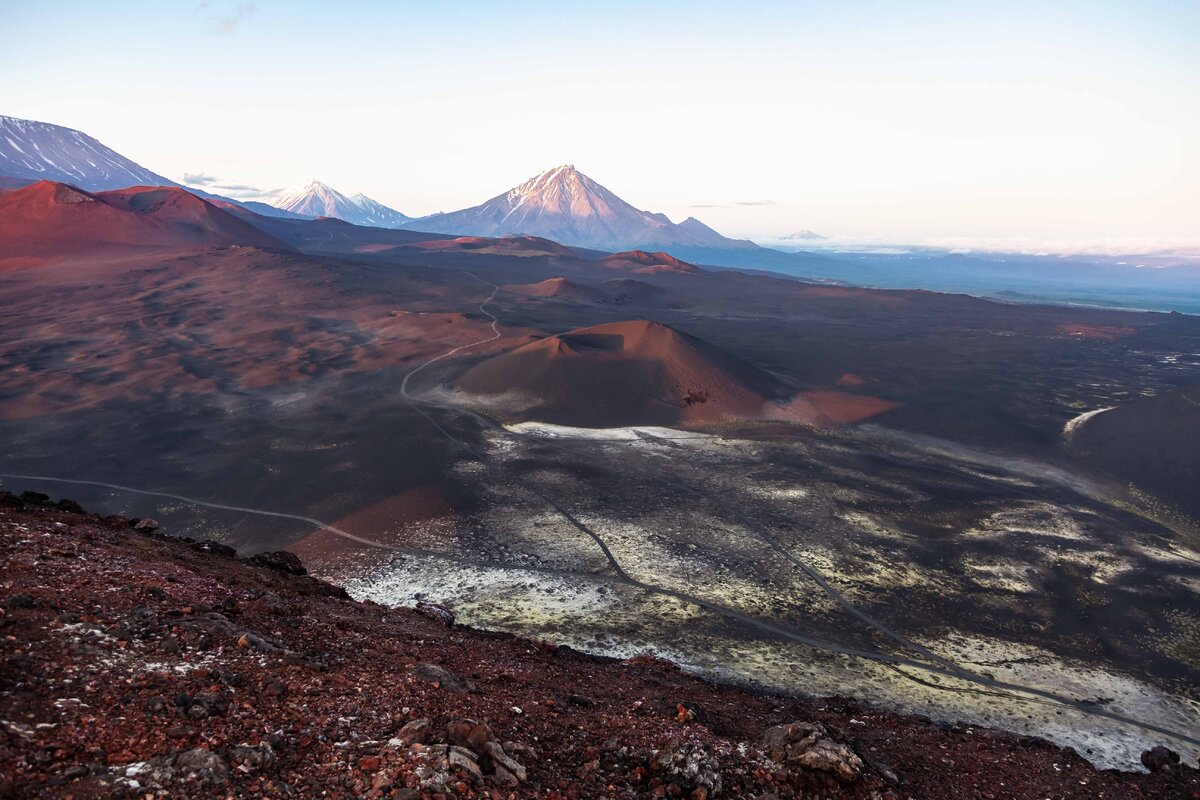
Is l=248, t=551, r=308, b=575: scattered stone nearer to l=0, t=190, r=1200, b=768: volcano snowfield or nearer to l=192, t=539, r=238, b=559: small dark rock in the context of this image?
l=192, t=539, r=238, b=559: small dark rock

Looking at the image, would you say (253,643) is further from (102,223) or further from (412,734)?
(102,223)

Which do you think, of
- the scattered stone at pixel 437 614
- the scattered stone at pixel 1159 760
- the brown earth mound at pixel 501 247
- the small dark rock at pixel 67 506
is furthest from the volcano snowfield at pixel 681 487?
the brown earth mound at pixel 501 247

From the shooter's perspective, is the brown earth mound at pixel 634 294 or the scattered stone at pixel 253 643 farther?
the brown earth mound at pixel 634 294

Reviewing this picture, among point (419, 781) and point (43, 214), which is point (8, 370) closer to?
point (419, 781)

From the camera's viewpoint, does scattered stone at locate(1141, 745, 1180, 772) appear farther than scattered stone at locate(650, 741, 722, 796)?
Yes

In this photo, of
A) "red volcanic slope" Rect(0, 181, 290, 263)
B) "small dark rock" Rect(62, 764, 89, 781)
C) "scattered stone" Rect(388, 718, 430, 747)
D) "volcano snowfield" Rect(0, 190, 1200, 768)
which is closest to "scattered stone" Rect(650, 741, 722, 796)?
"scattered stone" Rect(388, 718, 430, 747)

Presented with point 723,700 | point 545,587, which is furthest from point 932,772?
point 545,587

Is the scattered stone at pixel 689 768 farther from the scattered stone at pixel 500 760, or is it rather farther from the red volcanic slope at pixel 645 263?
the red volcanic slope at pixel 645 263

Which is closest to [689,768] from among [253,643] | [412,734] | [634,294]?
[412,734]
